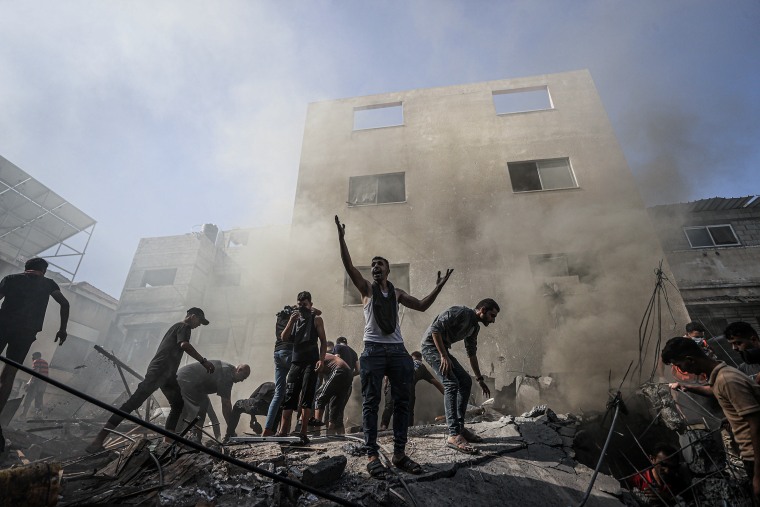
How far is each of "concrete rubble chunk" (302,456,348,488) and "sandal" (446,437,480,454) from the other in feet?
3.89

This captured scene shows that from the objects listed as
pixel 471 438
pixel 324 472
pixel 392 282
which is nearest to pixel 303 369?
pixel 324 472

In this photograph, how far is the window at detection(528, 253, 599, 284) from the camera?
8031 mm

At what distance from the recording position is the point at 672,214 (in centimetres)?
1133

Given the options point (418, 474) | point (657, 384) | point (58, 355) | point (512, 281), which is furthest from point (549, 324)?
point (58, 355)

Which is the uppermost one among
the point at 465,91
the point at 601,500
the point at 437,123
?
the point at 465,91

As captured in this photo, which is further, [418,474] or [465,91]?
[465,91]

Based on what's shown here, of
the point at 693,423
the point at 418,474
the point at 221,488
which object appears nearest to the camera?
the point at 221,488

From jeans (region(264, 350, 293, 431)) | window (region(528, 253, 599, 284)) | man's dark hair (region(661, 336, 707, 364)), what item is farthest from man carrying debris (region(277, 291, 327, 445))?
window (region(528, 253, 599, 284))

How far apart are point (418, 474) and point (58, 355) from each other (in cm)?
2093

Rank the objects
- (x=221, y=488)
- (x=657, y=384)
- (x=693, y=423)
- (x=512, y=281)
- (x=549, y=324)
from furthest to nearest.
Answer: (x=512, y=281)
(x=549, y=324)
(x=657, y=384)
(x=693, y=423)
(x=221, y=488)

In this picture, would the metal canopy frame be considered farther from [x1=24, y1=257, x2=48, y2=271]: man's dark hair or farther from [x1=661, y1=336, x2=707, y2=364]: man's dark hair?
[x1=661, y1=336, x2=707, y2=364]: man's dark hair

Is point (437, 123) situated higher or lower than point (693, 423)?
higher

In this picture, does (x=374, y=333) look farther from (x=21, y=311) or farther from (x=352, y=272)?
(x=21, y=311)

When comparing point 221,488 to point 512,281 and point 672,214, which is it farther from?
point 672,214
